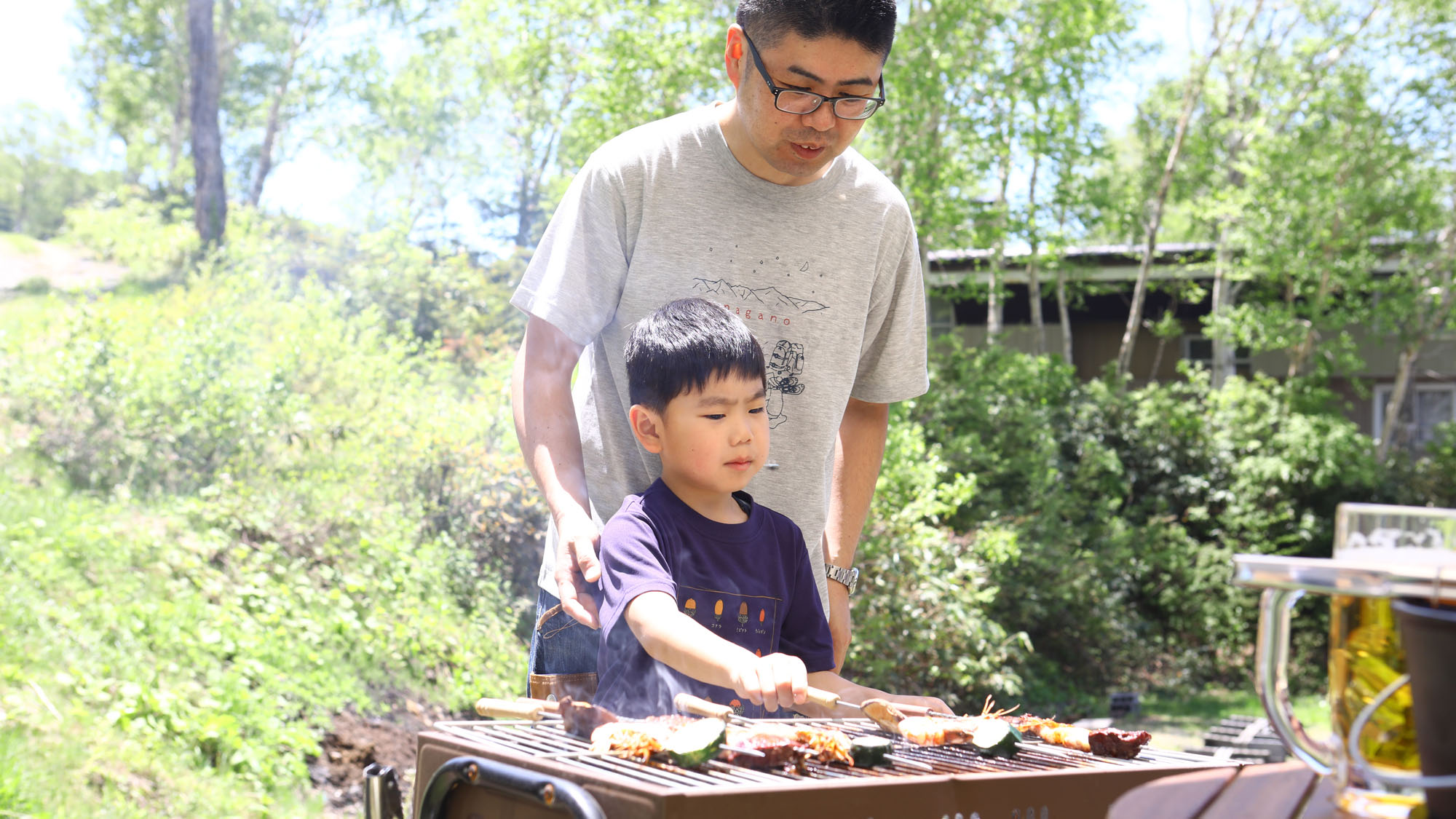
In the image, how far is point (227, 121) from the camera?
22.2 feet

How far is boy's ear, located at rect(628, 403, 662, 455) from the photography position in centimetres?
197

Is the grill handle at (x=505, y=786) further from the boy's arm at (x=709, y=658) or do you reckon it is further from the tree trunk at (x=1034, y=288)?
the tree trunk at (x=1034, y=288)

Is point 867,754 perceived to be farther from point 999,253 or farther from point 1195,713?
point 999,253

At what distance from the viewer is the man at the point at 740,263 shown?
1.96 meters

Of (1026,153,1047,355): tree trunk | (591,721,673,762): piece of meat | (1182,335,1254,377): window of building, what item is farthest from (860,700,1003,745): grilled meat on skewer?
(1182,335,1254,377): window of building

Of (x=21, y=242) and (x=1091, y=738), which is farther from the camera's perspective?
(x=21, y=242)

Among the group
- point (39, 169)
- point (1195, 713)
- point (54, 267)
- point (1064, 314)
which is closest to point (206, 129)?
point (39, 169)

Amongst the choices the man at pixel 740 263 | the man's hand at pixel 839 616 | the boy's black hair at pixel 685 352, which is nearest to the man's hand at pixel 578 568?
the man at pixel 740 263

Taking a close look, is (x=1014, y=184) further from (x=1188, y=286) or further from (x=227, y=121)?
(x=227, y=121)

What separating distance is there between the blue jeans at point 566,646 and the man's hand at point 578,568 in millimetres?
149

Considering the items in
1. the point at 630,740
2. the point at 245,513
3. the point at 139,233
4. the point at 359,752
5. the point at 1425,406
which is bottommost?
the point at 359,752

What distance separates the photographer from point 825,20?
6.30 feet

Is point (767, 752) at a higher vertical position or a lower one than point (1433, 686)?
lower

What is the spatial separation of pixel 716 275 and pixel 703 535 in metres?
0.48
